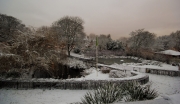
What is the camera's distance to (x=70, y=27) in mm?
23266

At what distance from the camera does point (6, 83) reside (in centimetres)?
759

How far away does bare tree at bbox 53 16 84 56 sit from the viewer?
75.8 ft

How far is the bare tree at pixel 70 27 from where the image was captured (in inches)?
909

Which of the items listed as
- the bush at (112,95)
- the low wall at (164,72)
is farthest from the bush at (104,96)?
the low wall at (164,72)

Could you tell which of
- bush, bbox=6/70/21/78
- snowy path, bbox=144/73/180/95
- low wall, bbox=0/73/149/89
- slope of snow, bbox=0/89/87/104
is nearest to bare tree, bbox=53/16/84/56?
bush, bbox=6/70/21/78

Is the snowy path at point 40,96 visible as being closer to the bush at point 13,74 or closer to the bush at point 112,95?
the bush at point 112,95

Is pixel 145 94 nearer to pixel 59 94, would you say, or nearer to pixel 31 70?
pixel 59 94

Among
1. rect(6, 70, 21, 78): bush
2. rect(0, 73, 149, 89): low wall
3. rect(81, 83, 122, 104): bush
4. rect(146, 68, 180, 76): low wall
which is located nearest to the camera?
rect(81, 83, 122, 104): bush

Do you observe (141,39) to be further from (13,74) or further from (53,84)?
(13,74)

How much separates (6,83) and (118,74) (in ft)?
30.1

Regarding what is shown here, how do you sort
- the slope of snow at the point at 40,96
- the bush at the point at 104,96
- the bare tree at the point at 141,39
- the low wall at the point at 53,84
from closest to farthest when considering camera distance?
the bush at the point at 104,96
the slope of snow at the point at 40,96
the low wall at the point at 53,84
the bare tree at the point at 141,39

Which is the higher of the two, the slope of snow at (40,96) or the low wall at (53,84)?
the low wall at (53,84)

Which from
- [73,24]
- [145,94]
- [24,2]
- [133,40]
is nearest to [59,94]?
[145,94]

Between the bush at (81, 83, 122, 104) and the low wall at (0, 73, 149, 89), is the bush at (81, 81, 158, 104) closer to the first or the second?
the bush at (81, 83, 122, 104)
